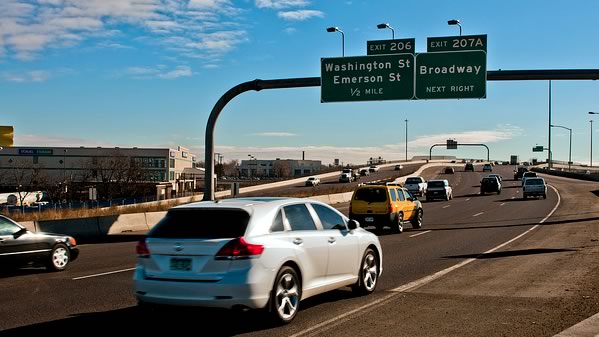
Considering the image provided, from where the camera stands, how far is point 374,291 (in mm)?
10562

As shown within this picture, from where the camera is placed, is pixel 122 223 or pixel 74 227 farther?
pixel 122 223

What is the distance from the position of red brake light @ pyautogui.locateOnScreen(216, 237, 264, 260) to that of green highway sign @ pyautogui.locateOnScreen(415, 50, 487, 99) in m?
20.3

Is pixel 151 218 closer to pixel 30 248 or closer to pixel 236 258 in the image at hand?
pixel 30 248

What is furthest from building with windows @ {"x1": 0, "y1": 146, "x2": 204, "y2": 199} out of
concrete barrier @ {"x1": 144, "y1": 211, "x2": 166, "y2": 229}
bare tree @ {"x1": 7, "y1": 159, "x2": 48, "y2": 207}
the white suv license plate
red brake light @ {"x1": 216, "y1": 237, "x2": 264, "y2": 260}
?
red brake light @ {"x1": 216, "y1": 237, "x2": 264, "y2": 260}

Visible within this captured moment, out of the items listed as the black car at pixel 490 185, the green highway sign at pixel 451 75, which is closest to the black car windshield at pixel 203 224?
the green highway sign at pixel 451 75

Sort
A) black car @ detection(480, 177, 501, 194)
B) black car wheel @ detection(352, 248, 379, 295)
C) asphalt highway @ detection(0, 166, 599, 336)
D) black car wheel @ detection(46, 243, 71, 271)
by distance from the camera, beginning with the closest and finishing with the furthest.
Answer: asphalt highway @ detection(0, 166, 599, 336) → black car wheel @ detection(352, 248, 379, 295) → black car wheel @ detection(46, 243, 71, 271) → black car @ detection(480, 177, 501, 194)

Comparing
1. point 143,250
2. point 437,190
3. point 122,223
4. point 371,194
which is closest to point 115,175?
point 437,190

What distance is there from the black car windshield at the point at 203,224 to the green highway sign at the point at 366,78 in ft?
63.3

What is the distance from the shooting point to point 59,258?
14.0 metres

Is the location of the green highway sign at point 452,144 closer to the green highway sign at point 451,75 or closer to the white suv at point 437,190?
the white suv at point 437,190

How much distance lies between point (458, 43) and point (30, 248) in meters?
19.2

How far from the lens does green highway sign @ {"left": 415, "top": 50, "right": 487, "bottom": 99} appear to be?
26.2 m

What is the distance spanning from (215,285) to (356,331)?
175 centimetres

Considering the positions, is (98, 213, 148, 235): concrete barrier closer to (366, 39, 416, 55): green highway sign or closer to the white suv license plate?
(366, 39, 416, 55): green highway sign
